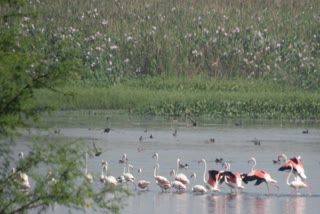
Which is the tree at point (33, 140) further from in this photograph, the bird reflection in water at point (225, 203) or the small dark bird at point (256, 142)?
the small dark bird at point (256, 142)

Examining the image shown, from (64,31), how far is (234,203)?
1615 cm

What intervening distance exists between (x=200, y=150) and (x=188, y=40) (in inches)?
406

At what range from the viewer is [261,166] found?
64.1ft

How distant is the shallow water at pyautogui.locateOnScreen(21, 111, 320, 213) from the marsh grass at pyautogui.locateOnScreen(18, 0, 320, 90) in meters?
3.85

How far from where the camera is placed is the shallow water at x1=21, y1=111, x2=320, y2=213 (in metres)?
16.1

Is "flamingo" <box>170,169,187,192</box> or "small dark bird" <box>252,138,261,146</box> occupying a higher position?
"small dark bird" <box>252,138,261,146</box>

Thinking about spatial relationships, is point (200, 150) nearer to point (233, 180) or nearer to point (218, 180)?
point (218, 180)

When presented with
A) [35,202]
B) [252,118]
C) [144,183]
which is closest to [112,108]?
[252,118]

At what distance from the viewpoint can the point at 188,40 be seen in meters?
31.4

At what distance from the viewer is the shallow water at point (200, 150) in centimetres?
1612

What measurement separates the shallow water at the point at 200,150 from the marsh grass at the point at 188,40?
385 cm

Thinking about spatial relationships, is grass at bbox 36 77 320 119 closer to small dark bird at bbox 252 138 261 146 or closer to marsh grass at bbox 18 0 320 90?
marsh grass at bbox 18 0 320 90

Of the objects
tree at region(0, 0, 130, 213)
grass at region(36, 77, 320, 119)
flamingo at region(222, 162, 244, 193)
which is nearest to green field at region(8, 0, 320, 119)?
grass at region(36, 77, 320, 119)

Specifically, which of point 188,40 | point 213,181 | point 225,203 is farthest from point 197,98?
point 225,203
